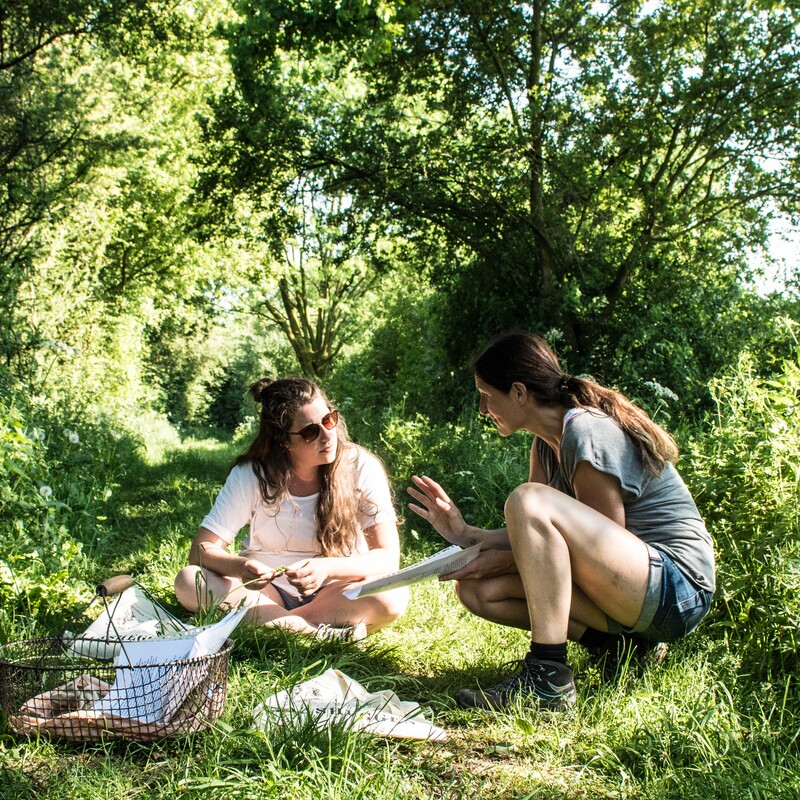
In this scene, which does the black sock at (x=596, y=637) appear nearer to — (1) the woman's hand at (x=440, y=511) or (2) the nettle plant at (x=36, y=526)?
(1) the woman's hand at (x=440, y=511)

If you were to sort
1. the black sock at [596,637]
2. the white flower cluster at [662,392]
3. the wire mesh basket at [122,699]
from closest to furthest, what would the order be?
the wire mesh basket at [122,699]
the black sock at [596,637]
the white flower cluster at [662,392]

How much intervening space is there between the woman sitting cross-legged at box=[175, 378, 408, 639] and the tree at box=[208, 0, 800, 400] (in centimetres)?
569

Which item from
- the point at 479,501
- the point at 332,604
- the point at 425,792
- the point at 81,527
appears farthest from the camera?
the point at 479,501

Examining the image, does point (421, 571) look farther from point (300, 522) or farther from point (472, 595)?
point (300, 522)

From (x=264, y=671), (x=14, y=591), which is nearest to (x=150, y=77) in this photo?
(x=14, y=591)

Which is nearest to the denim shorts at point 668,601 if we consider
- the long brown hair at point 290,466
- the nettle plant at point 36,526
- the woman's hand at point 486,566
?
the woman's hand at point 486,566

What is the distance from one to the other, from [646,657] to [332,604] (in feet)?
4.74

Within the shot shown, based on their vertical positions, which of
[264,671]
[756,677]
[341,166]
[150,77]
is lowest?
[756,677]

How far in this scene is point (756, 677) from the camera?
3271 millimetres

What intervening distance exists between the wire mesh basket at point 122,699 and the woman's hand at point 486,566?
1.01 m

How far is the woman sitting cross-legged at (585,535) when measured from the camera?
117 inches

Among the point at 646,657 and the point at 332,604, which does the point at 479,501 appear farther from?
the point at 646,657

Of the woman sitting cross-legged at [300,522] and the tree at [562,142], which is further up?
the tree at [562,142]

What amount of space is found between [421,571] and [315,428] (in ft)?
3.31
